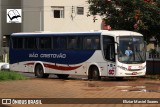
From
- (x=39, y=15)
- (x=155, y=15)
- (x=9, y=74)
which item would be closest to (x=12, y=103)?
(x=9, y=74)

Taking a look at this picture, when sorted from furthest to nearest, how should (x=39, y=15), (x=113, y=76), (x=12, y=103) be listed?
1. (x=39, y=15)
2. (x=113, y=76)
3. (x=12, y=103)

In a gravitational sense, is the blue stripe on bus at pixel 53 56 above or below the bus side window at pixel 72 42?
A: below

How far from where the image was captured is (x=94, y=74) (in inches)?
1167

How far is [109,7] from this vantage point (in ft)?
104

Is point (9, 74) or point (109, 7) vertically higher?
point (109, 7)

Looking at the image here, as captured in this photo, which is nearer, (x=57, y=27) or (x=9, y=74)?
(x=9, y=74)

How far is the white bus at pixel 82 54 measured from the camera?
2867 centimetres

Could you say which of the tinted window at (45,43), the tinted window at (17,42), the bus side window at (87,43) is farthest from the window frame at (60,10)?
the bus side window at (87,43)

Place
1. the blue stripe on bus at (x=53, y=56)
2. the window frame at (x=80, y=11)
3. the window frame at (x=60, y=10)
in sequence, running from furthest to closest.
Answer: the window frame at (x=80, y=11) → the window frame at (x=60, y=10) → the blue stripe on bus at (x=53, y=56)

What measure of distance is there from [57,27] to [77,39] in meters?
24.5

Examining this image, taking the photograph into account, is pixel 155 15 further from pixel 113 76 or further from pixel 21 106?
pixel 21 106

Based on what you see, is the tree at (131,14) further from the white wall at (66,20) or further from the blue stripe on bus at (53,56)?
the white wall at (66,20)

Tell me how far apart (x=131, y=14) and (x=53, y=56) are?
562 centimetres

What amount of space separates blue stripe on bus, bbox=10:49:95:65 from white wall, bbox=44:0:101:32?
19.5 m
